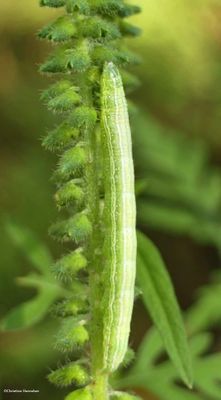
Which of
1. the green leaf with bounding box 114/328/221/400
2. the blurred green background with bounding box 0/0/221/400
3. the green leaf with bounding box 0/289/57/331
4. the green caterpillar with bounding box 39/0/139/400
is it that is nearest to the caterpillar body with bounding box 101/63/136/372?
the green caterpillar with bounding box 39/0/139/400

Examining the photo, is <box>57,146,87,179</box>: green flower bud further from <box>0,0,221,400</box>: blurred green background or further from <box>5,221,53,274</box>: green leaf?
<box>0,0,221,400</box>: blurred green background

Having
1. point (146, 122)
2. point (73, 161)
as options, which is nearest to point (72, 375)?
point (73, 161)

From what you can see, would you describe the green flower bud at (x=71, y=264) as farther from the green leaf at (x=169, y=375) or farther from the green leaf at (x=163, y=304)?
the green leaf at (x=169, y=375)

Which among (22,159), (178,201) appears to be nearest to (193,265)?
(178,201)

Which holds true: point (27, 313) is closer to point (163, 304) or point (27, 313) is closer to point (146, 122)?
point (163, 304)

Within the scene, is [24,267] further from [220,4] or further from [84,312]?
[84,312]

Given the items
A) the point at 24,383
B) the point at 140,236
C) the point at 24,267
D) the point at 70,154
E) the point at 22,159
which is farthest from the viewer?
the point at 22,159
